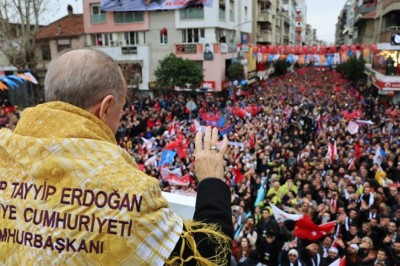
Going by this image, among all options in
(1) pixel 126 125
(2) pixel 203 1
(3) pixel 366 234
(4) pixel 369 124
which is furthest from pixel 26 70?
(3) pixel 366 234

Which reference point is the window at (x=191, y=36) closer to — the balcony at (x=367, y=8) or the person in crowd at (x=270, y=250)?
the person in crowd at (x=270, y=250)

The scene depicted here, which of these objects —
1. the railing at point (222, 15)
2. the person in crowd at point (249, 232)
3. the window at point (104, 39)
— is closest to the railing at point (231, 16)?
the railing at point (222, 15)

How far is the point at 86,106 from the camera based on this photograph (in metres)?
1.38

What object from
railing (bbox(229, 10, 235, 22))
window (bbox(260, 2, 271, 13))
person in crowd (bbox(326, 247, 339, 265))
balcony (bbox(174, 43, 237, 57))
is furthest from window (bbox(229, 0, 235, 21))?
person in crowd (bbox(326, 247, 339, 265))

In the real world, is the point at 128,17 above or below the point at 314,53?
above

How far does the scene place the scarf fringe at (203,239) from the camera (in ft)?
4.28

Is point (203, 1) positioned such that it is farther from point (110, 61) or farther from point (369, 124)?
point (110, 61)

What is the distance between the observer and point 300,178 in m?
10.1

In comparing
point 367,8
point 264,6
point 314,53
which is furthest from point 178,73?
point 367,8

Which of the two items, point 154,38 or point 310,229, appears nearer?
point 310,229

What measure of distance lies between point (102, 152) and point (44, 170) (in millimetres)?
190

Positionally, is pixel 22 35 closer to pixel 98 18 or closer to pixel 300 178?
pixel 98 18

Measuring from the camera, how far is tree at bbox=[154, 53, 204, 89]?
30.0 metres

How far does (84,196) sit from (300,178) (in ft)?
30.8
